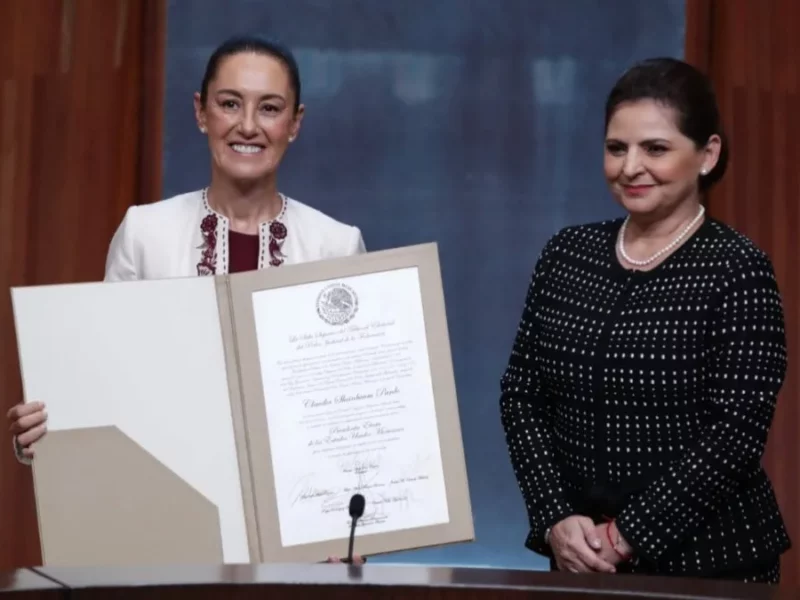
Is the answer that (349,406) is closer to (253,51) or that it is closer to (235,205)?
(235,205)

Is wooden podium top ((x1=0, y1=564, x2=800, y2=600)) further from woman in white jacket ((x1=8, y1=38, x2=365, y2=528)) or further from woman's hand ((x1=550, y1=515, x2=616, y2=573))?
woman in white jacket ((x1=8, y1=38, x2=365, y2=528))

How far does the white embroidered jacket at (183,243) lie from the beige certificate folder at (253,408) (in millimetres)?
242

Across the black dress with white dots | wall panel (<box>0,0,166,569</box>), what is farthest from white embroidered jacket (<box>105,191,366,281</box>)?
wall panel (<box>0,0,166,569</box>)

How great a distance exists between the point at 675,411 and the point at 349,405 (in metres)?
0.52

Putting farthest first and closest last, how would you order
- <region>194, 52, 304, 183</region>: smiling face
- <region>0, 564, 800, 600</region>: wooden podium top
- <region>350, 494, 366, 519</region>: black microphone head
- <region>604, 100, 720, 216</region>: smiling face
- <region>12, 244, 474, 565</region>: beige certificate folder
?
<region>194, 52, 304, 183</region>: smiling face < <region>604, 100, 720, 216</region>: smiling face < <region>12, 244, 474, 565</region>: beige certificate folder < <region>350, 494, 366, 519</region>: black microphone head < <region>0, 564, 800, 600</region>: wooden podium top

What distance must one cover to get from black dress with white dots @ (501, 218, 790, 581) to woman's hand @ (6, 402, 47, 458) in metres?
0.79

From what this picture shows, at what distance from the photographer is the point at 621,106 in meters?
2.21

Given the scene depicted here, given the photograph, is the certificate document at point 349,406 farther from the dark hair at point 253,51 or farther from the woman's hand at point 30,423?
the dark hair at point 253,51

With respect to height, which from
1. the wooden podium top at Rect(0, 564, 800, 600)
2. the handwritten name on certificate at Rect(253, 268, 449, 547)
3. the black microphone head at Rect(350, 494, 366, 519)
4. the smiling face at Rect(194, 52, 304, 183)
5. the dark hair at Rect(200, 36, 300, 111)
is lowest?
the wooden podium top at Rect(0, 564, 800, 600)

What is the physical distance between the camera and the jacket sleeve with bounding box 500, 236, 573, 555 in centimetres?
220

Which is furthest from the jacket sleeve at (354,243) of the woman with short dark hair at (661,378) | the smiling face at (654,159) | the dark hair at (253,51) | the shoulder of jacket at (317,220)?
the smiling face at (654,159)

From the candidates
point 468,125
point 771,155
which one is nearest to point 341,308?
point 468,125

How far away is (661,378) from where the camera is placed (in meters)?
2.11

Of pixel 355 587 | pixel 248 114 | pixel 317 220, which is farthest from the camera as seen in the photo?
pixel 317 220
